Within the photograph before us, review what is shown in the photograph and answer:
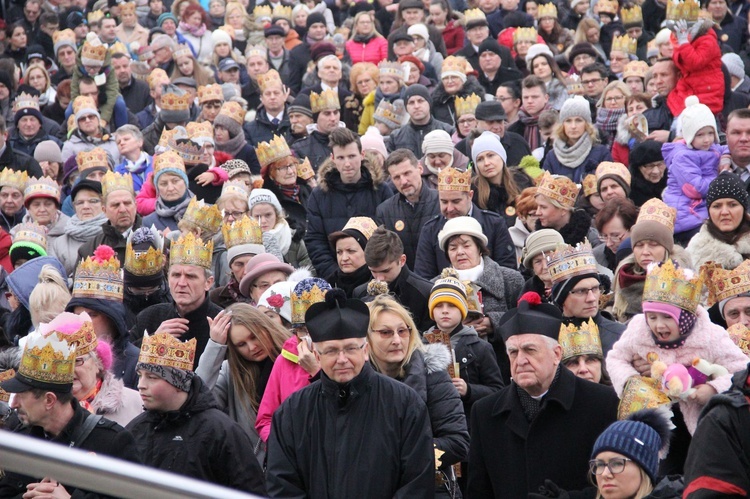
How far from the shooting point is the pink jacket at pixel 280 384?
6613 millimetres

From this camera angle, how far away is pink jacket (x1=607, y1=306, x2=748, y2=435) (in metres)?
5.86

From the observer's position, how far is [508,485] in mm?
5918

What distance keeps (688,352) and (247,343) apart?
7.86ft

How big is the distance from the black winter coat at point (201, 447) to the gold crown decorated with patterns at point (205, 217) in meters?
3.84

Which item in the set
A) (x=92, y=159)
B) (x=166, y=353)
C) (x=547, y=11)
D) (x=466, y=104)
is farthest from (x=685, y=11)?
(x=166, y=353)

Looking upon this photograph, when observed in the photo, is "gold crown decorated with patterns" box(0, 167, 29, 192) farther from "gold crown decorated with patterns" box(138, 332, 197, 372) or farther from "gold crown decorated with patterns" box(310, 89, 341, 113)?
"gold crown decorated with patterns" box(138, 332, 197, 372)

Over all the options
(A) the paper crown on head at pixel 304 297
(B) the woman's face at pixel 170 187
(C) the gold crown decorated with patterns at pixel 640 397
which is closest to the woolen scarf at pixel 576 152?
(B) the woman's face at pixel 170 187

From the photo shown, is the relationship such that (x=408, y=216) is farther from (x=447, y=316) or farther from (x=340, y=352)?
(x=340, y=352)

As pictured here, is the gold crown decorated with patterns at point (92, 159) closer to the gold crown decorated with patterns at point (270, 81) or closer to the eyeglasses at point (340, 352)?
the gold crown decorated with patterns at point (270, 81)

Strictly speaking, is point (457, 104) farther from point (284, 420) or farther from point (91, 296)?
point (284, 420)

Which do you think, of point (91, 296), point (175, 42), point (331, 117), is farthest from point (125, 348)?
point (175, 42)

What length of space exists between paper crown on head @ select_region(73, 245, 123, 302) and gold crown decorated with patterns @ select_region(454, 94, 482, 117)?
5.80m

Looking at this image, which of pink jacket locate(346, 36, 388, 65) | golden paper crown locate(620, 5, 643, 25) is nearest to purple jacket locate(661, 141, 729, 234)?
golden paper crown locate(620, 5, 643, 25)

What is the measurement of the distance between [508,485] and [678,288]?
134cm
